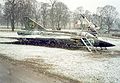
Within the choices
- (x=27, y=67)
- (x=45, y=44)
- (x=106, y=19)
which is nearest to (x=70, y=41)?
(x=45, y=44)

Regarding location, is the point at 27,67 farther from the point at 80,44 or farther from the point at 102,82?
the point at 80,44

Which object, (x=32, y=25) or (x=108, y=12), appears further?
(x=108, y=12)

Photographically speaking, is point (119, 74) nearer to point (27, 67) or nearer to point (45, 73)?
point (45, 73)

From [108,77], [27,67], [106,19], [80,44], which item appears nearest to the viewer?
[108,77]

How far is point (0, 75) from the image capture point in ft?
40.1

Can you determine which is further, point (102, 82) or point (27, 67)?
point (27, 67)

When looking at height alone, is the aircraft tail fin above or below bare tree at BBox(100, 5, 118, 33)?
below

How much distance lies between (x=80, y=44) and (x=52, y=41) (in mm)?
4381

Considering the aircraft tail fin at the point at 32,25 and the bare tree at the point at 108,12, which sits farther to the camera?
the bare tree at the point at 108,12

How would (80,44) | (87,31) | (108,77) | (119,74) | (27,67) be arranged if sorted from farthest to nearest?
(87,31), (80,44), (27,67), (119,74), (108,77)

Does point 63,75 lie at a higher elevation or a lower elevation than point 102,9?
lower

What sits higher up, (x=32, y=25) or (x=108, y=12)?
(x=108, y=12)

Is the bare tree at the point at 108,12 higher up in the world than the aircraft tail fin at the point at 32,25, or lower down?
higher up

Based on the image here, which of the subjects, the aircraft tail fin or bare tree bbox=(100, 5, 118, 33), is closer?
the aircraft tail fin
